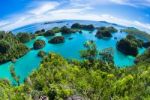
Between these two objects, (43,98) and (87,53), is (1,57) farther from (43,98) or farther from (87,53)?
(43,98)

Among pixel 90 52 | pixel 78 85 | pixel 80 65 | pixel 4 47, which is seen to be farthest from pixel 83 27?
pixel 78 85

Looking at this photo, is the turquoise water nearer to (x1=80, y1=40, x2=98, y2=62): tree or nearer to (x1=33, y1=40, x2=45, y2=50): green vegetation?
(x1=33, y1=40, x2=45, y2=50): green vegetation

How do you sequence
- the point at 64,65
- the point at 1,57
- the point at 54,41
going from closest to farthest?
the point at 64,65 < the point at 1,57 < the point at 54,41

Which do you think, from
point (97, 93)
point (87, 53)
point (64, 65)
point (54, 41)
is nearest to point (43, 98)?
point (97, 93)

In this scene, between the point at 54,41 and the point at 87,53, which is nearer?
the point at 87,53

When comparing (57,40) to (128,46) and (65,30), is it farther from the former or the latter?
(128,46)

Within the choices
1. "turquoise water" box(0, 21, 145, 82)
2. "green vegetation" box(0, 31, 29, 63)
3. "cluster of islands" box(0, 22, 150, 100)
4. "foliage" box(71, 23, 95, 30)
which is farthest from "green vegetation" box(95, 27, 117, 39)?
"green vegetation" box(0, 31, 29, 63)

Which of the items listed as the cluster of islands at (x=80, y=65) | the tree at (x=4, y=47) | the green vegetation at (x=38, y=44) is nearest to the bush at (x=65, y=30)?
the cluster of islands at (x=80, y=65)

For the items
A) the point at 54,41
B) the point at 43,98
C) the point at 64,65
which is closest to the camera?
the point at 43,98
